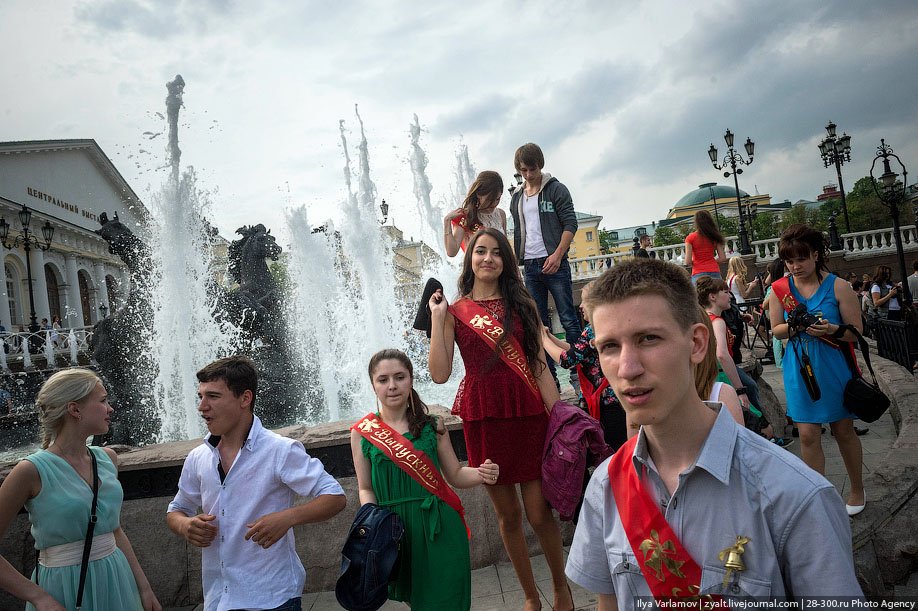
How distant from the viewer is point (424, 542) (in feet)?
8.48

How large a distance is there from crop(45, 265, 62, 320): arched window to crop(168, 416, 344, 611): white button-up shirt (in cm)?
3905

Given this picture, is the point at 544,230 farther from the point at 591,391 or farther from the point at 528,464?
the point at 528,464

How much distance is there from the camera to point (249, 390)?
8.63ft

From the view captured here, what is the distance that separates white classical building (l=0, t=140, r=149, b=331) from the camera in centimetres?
3166

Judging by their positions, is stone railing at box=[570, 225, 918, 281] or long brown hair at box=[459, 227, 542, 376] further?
stone railing at box=[570, 225, 918, 281]

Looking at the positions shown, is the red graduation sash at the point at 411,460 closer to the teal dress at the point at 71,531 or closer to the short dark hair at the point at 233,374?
the short dark hair at the point at 233,374

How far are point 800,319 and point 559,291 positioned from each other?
170cm

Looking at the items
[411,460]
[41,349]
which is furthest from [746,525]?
[41,349]

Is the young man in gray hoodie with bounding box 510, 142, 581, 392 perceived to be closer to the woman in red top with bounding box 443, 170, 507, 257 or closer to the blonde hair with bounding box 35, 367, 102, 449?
the woman in red top with bounding box 443, 170, 507, 257

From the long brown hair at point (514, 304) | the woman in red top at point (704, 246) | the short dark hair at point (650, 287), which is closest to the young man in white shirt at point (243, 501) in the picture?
the long brown hair at point (514, 304)

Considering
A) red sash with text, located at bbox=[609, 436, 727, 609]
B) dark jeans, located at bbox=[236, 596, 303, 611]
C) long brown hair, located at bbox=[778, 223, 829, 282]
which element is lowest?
dark jeans, located at bbox=[236, 596, 303, 611]

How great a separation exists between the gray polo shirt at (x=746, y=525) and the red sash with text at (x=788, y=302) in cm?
266

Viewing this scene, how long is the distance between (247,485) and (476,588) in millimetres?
1800

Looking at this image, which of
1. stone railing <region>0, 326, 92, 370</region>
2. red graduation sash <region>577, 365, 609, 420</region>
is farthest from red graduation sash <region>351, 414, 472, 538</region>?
stone railing <region>0, 326, 92, 370</region>
